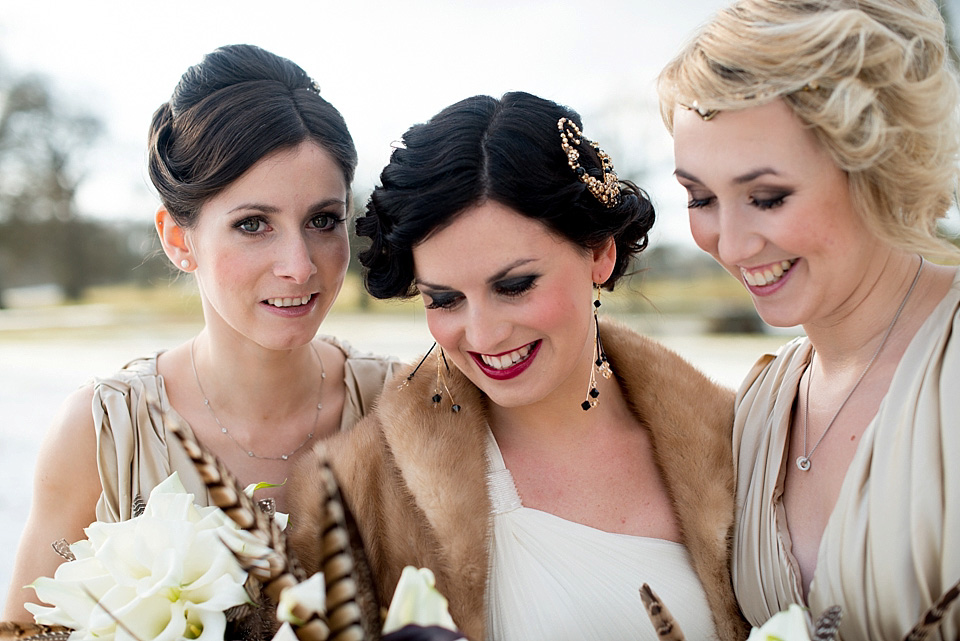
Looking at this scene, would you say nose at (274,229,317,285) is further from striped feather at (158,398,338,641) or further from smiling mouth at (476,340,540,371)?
striped feather at (158,398,338,641)

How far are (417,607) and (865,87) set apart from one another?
5.38ft

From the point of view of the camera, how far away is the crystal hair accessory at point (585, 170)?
2467 millimetres

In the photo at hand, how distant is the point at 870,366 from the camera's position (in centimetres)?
221

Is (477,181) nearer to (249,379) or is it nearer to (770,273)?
(770,273)

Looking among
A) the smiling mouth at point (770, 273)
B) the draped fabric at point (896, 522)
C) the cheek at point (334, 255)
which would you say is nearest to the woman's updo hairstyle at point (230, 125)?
the cheek at point (334, 255)

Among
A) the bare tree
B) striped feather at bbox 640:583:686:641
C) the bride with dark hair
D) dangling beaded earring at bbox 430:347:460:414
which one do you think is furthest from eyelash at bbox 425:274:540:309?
the bare tree

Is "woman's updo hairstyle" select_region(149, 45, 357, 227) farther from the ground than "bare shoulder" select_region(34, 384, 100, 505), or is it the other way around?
"woman's updo hairstyle" select_region(149, 45, 357, 227)

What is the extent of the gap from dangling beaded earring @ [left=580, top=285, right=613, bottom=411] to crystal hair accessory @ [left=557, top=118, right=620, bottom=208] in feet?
1.17

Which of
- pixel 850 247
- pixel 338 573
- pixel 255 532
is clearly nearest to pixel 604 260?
pixel 850 247

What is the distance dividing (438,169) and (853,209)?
1129mm

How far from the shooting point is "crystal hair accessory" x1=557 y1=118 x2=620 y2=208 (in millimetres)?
2467

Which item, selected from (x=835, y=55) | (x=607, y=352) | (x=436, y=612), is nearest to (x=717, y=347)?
(x=607, y=352)

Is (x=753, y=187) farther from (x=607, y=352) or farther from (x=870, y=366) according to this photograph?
(x=607, y=352)

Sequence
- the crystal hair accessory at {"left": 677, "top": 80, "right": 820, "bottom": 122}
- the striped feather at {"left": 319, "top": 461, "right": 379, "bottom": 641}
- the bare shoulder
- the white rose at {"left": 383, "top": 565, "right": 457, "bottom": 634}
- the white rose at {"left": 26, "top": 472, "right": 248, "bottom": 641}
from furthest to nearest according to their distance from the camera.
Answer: the bare shoulder < the crystal hair accessory at {"left": 677, "top": 80, "right": 820, "bottom": 122} < the white rose at {"left": 26, "top": 472, "right": 248, "bottom": 641} < the white rose at {"left": 383, "top": 565, "right": 457, "bottom": 634} < the striped feather at {"left": 319, "top": 461, "right": 379, "bottom": 641}
